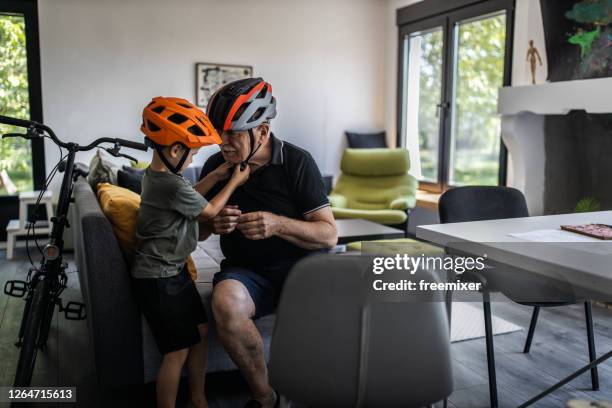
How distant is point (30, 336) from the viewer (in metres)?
1.94

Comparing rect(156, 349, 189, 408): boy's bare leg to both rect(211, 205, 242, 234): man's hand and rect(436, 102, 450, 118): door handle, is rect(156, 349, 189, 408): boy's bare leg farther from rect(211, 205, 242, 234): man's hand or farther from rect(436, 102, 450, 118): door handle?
rect(436, 102, 450, 118): door handle

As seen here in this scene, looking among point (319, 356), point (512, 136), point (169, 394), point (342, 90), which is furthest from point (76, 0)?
point (319, 356)

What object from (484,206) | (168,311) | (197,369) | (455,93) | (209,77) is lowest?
(197,369)

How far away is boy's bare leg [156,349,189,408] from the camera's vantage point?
71.7 inches

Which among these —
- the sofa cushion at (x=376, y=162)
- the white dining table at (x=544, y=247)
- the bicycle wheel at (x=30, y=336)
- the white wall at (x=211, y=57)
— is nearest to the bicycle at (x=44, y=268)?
the bicycle wheel at (x=30, y=336)

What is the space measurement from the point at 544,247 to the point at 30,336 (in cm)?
172

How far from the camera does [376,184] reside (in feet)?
17.6

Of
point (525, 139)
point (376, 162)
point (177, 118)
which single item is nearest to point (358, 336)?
point (177, 118)

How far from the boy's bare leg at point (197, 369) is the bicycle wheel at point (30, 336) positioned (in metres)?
0.55

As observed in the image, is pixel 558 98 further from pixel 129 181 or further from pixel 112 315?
pixel 112 315

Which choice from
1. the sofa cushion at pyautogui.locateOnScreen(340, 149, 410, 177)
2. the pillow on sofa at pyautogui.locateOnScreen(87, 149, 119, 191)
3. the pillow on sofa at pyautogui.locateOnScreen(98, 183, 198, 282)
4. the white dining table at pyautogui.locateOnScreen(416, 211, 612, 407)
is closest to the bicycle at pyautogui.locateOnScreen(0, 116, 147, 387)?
the pillow on sofa at pyautogui.locateOnScreen(98, 183, 198, 282)

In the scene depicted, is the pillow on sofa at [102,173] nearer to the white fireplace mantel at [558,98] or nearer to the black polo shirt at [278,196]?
the black polo shirt at [278,196]

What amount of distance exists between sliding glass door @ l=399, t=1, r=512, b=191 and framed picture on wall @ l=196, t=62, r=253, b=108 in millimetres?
1912

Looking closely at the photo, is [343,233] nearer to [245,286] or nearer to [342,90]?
[245,286]
